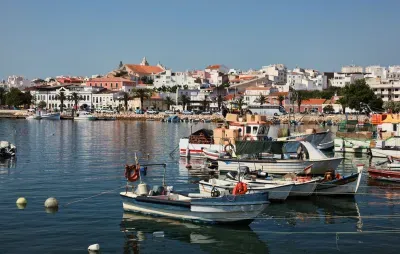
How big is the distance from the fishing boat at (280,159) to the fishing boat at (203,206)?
8.21 m

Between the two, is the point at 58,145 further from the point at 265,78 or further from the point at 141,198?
the point at 265,78

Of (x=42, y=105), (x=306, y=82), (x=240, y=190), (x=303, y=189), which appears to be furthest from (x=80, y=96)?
(x=240, y=190)

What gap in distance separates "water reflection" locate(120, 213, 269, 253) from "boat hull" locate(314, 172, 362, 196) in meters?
7.23

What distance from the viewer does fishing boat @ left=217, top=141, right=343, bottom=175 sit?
30.6m

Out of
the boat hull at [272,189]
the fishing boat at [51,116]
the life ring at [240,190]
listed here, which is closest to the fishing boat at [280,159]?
the boat hull at [272,189]

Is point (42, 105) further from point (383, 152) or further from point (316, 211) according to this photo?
point (316, 211)

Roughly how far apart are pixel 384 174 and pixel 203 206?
50.2 feet

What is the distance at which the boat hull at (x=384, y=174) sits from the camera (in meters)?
31.6

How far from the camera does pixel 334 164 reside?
30.8 meters

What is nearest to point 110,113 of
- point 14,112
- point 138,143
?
point 14,112

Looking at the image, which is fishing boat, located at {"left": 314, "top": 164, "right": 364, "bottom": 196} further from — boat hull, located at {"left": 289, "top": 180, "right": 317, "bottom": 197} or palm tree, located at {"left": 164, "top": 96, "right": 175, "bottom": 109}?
palm tree, located at {"left": 164, "top": 96, "right": 175, "bottom": 109}

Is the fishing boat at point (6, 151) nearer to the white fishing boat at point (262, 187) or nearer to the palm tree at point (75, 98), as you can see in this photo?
the white fishing boat at point (262, 187)

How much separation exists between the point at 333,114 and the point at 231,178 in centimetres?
10520

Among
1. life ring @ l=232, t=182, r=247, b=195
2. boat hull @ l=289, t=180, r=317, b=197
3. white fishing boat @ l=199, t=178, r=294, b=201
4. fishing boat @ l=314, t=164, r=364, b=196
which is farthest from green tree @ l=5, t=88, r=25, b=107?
life ring @ l=232, t=182, r=247, b=195
